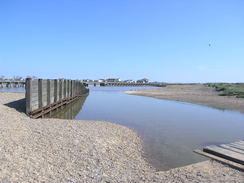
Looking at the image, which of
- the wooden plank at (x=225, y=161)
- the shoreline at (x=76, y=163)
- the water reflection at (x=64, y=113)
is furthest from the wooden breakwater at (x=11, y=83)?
the wooden plank at (x=225, y=161)

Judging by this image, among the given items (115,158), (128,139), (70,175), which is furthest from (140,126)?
(70,175)

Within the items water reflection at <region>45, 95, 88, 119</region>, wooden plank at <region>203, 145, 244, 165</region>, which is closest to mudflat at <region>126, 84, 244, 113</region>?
wooden plank at <region>203, 145, 244, 165</region>

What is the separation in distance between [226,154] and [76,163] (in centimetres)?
485

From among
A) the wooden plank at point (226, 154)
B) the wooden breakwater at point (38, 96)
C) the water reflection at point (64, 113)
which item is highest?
the wooden breakwater at point (38, 96)

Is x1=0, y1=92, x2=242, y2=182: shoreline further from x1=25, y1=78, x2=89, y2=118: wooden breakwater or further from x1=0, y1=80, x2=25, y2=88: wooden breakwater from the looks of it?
x1=0, y1=80, x2=25, y2=88: wooden breakwater

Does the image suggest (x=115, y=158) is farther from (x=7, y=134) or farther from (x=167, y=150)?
(x=7, y=134)

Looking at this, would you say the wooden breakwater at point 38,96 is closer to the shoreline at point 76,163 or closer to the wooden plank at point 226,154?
the shoreline at point 76,163

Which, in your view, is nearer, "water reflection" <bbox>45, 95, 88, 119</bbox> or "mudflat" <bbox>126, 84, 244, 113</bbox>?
"water reflection" <bbox>45, 95, 88, 119</bbox>

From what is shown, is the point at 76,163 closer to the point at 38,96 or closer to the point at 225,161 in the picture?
the point at 225,161

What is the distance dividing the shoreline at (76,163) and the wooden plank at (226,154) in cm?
52

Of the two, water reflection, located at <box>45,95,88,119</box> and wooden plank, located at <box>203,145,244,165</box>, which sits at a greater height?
wooden plank, located at <box>203,145,244,165</box>

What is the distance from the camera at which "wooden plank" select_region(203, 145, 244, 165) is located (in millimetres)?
6508

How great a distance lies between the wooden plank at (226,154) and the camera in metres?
6.51

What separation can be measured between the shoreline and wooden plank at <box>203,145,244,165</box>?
1.70 feet
